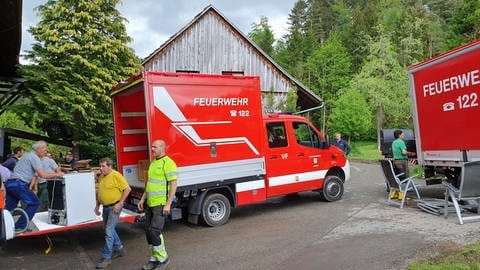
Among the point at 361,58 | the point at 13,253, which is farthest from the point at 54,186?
the point at 361,58

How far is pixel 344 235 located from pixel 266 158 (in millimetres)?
2649

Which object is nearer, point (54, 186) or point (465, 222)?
point (54, 186)

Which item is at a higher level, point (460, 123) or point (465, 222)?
point (460, 123)

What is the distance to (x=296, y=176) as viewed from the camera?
10180 mm

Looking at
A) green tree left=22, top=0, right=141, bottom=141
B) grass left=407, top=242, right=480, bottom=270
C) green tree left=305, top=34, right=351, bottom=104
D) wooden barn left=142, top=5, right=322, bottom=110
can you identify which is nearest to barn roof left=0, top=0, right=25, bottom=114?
green tree left=22, top=0, right=141, bottom=141

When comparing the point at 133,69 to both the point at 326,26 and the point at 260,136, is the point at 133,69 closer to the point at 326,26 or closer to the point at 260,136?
the point at 260,136

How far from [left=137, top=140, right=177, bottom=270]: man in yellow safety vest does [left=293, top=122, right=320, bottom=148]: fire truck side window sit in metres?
4.92

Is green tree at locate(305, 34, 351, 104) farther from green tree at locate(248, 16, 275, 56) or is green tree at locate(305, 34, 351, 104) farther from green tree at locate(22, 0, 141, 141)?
green tree at locate(22, 0, 141, 141)

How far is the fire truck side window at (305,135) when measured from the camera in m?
10.4

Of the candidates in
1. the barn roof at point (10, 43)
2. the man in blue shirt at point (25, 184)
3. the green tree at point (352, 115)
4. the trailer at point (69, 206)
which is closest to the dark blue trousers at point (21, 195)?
the man in blue shirt at point (25, 184)

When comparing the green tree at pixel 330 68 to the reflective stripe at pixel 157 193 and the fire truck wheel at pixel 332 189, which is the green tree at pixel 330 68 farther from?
the reflective stripe at pixel 157 193

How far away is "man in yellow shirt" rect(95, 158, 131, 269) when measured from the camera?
20.9ft

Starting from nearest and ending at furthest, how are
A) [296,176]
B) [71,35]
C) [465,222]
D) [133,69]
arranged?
[465,222] < [296,176] < [71,35] < [133,69]

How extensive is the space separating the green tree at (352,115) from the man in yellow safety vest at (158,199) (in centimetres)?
3456
